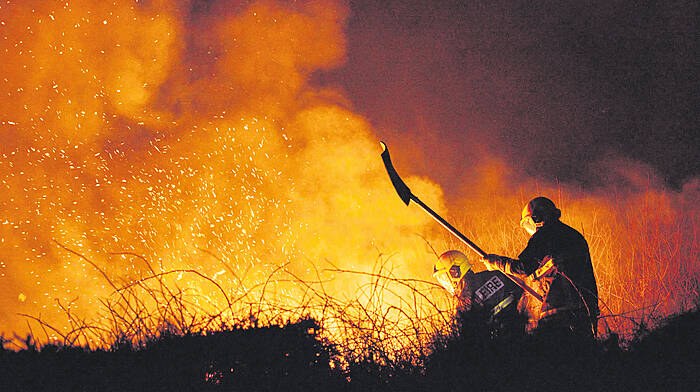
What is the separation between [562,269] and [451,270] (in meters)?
2.41

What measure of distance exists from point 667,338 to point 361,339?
2.71 metres

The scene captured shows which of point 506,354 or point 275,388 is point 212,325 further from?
point 506,354

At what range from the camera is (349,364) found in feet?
13.9

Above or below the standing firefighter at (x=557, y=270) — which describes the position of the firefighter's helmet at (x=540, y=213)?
above

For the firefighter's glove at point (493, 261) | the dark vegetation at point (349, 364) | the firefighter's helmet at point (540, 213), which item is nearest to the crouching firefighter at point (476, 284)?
the firefighter's glove at point (493, 261)

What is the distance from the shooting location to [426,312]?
4.87m

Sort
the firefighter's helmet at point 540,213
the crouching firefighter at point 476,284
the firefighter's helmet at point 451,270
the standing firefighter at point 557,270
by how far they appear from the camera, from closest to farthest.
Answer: the standing firefighter at point 557,270, the firefighter's helmet at point 540,213, the crouching firefighter at point 476,284, the firefighter's helmet at point 451,270

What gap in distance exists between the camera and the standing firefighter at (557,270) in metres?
5.18

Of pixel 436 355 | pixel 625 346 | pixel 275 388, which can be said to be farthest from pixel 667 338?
pixel 275 388

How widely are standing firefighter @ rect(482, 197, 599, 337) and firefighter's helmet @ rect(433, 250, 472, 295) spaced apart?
1.80m

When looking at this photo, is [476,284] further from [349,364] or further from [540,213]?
[349,364]

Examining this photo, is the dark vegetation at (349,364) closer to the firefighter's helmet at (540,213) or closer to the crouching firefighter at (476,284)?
the crouching firefighter at (476,284)

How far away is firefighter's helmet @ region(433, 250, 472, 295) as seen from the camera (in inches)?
299

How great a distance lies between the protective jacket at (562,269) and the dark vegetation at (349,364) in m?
0.75
